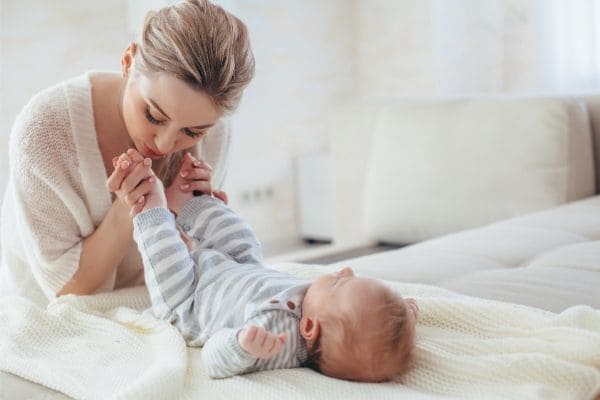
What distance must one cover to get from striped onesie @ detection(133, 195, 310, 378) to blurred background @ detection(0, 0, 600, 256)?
2.58m

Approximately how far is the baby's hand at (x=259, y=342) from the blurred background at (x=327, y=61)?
9.83 feet

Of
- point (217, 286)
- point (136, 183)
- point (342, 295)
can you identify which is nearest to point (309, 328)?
point (342, 295)

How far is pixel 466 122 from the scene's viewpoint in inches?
111

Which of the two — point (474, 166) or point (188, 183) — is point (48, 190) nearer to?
point (188, 183)

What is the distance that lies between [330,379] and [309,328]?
3.4 inches

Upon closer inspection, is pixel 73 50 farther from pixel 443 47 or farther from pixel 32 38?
pixel 443 47

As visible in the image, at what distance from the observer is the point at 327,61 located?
4945mm

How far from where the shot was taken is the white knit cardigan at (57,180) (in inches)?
59.2

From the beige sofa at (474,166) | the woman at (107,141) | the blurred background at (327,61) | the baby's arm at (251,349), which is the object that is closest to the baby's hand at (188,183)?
the woman at (107,141)

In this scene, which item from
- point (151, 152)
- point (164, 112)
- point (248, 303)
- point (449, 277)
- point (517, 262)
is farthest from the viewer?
point (517, 262)

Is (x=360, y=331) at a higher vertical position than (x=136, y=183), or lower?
lower

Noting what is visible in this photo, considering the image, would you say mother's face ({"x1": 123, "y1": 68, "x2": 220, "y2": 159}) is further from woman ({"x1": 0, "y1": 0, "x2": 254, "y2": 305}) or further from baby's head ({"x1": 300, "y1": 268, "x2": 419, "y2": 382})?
baby's head ({"x1": 300, "y1": 268, "x2": 419, "y2": 382})

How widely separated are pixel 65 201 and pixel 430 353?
728mm

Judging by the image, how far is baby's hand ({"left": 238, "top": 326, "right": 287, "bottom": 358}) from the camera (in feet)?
3.53
